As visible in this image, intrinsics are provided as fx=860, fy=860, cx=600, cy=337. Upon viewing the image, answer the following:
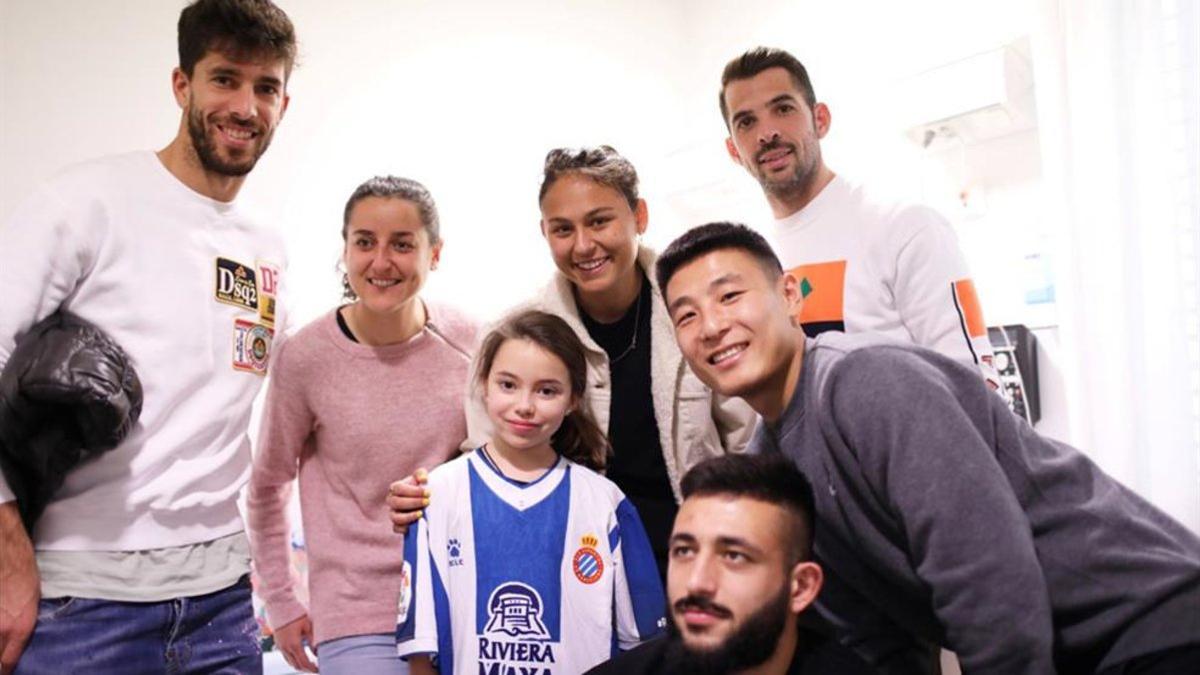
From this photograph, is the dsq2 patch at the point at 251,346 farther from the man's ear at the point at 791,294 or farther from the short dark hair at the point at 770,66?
the short dark hair at the point at 770,66

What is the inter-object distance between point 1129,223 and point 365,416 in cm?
194

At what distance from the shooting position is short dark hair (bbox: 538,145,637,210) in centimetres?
174

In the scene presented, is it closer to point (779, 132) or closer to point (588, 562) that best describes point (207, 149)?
point (588, 562)

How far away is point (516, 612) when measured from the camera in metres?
1.53

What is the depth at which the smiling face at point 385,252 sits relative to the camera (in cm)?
Result: 180

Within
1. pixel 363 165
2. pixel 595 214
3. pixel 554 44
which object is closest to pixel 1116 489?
Result: pixel 595 214

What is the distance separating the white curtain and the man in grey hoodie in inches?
40.6

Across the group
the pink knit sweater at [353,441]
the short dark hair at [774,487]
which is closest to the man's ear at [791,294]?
the short dark hair at [774,487]

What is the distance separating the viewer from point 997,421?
1243mm

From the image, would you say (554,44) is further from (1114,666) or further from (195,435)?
(1114,666)

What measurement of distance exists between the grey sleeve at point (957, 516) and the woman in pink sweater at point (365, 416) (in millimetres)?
991

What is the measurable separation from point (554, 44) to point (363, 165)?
1016mm

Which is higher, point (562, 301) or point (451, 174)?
point (451, 174)

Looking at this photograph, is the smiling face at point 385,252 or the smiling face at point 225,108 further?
the smiling face at point 385,252
